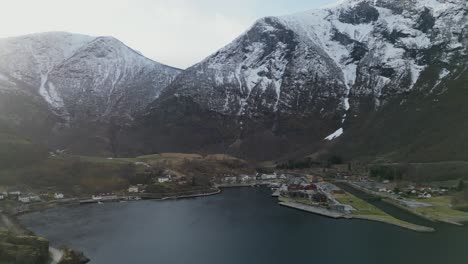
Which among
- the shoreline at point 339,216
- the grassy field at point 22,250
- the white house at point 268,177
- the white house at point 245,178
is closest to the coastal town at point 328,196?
the shoreline at point 339,216

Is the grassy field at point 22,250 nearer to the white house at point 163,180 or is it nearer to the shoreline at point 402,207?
the shoreline at point 402,207

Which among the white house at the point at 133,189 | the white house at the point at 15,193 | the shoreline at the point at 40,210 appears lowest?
the shoreline at the point at 40,210

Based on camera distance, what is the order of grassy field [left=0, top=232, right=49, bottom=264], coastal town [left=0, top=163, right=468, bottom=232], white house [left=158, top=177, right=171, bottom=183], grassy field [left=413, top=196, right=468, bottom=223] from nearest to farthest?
grassy field [left=0, top=232, right=49, bottom=264], grassy field [left=413, top=196, right=468, bottom=223], coastal town [left=0, top=163, right=468, bottom=232], white house [left=158, top=177, right=171, bottom=183]

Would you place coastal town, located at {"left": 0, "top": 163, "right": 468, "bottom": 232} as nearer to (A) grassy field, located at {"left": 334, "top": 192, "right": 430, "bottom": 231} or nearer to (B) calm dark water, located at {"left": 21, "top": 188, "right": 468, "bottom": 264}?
(A) grassy field, located at {"left": 334, "top": 192, "right": 430, "bottom": 231}

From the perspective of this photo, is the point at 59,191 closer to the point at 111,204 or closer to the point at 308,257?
the point at 111,204

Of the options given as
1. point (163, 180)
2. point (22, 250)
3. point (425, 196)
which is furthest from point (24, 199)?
point (425, 196)

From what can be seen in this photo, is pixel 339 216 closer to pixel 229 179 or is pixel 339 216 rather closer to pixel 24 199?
pixel 24 199

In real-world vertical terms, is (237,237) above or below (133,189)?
below

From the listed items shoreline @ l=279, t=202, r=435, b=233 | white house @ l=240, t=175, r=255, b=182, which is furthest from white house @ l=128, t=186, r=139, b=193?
shoreline @ l=279, t=202, r=435, b=233

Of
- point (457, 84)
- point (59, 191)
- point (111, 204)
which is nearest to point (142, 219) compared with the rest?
point (111, 204)
